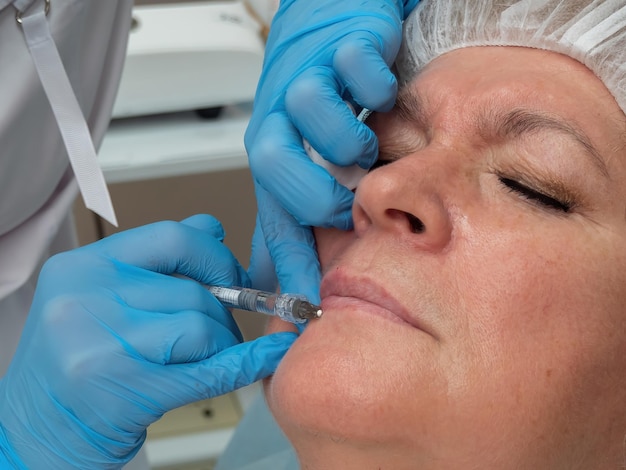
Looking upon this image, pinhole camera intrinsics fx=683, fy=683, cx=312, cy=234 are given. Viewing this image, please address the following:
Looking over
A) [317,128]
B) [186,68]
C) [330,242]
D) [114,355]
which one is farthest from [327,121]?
[186,68]

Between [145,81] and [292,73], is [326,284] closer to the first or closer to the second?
[292,73]

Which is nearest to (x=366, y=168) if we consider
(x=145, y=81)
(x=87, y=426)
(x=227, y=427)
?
(x=87, y=426)

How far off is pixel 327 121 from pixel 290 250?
8.2 inches

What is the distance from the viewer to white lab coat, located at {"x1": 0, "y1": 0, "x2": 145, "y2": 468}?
115 cm

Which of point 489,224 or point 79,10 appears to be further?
point 79,10

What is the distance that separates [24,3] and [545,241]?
89 cm

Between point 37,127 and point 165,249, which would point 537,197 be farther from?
point 37,127

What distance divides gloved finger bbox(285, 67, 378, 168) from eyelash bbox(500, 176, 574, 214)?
0.22 m

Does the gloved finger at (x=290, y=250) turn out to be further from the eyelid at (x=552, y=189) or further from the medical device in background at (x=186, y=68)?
the medical device in background at (x=186, y=68)

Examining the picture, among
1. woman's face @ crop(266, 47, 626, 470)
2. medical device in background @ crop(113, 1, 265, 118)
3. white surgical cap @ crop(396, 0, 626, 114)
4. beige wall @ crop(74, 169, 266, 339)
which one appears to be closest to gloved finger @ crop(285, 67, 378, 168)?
woman's face @ crop(266, 47, 626, 470)

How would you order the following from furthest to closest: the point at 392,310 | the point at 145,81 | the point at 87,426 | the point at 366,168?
1. the point at 145,81
2. the point at 366,168
3. the point at 87,426
4. the point at 392,310

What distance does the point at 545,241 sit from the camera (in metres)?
0.88

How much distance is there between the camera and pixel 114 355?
3.05 ft

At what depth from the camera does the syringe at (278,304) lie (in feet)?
3.00
